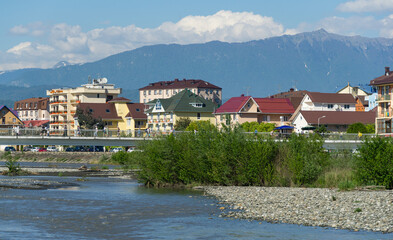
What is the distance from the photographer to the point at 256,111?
142 meters

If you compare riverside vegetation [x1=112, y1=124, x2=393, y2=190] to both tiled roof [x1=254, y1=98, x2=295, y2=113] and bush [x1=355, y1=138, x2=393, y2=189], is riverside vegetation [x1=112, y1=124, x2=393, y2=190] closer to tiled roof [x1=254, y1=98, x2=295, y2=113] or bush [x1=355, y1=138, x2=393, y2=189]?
bush [x1=355, y1=138, x2=393, y2=189]

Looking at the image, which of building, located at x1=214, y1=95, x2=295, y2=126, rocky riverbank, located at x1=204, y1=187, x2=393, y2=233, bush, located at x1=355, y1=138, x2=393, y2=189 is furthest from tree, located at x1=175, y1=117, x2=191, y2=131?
bush, located at x1=355, y1=138, x2=393, y2=189

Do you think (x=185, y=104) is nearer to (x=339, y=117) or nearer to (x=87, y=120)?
(x=87, y=120)

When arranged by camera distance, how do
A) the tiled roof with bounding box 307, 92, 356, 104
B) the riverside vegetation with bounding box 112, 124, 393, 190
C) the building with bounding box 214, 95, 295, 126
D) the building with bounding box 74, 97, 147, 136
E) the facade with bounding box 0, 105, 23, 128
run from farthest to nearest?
1. the facade with bounding box 0, 105, 23, 128
2. the building with bounding box 74, 97, 147, 136
3. the tiled roof with bounding box 307, 92, 356, 104
4. the building with bounding box 214, 95, 295, 126
5. the riverside vegetation with bounding box 112, 124, 393, 190

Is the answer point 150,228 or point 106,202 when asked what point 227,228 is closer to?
point 150,228

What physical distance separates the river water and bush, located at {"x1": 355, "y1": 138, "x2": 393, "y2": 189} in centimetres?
1066

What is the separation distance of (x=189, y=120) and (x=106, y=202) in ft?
339

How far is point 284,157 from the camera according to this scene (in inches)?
2036

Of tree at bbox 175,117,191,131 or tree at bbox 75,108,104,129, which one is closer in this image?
tree at bbox 175,117,191,131

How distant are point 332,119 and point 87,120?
193 ft

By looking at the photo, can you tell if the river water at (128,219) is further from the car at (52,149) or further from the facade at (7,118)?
the facade at (7,118)

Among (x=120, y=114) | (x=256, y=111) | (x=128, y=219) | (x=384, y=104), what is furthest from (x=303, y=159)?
(x=120, y=114)

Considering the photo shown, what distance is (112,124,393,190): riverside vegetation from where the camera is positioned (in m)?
46.7

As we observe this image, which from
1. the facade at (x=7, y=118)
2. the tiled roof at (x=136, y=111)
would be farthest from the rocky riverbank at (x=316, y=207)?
the facade at (x=7, y=118)
